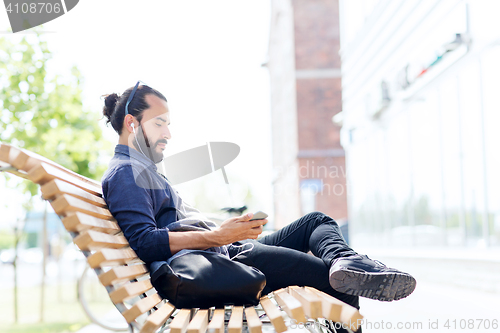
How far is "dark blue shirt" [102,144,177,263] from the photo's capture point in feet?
6.60

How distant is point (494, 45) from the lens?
7.66 metres

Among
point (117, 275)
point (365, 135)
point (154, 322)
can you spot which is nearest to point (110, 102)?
point (117, 275)

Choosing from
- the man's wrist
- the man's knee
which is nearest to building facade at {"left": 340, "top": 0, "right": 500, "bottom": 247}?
the man's knee

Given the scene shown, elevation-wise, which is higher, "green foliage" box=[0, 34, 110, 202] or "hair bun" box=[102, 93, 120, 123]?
"green foliage" box=[0, 34, 110, 202]

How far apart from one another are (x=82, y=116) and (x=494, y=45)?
21.1ft

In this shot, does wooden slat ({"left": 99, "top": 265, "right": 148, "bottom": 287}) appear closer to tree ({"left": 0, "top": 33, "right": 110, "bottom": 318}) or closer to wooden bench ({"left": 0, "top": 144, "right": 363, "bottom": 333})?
wooden bench ({"left": 0, "top": 144, "right": 363, "bottom": 333})

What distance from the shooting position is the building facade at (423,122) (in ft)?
26.9

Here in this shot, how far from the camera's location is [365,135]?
15516 millimetres

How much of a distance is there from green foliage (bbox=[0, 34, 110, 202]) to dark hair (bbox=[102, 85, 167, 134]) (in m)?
5.36

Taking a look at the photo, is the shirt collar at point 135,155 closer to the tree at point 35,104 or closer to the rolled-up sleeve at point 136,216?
the rolled-up sleeve at point 136,216

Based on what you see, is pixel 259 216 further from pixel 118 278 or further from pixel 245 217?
pixel 118 278

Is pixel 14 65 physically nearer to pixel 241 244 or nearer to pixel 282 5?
pixel 241 244

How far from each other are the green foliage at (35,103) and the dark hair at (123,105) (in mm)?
5364

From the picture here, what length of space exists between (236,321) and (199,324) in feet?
0.41
